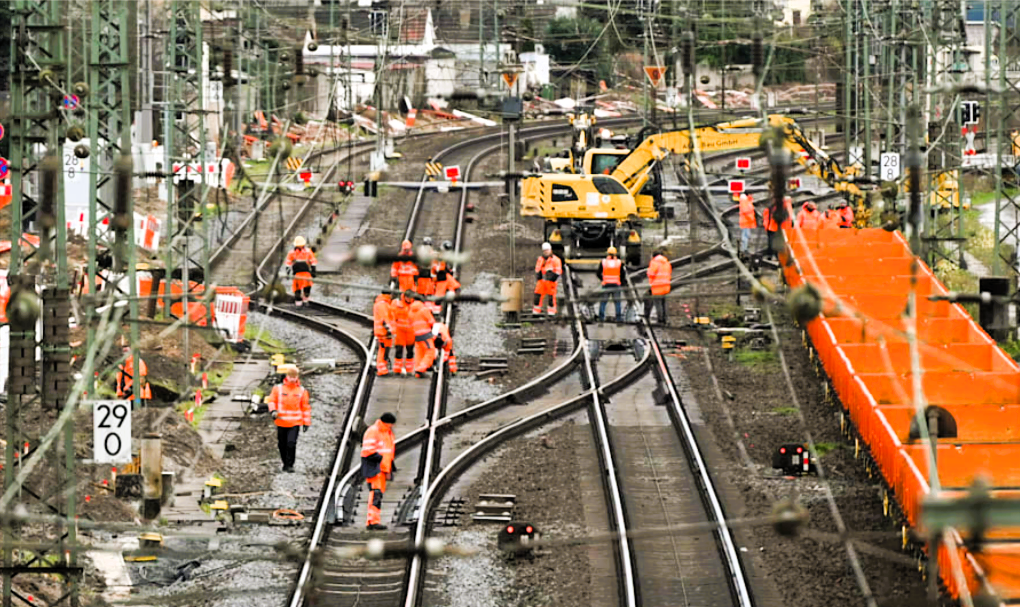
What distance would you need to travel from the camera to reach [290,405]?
63.7 feet

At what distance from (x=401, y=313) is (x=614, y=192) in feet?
39.5

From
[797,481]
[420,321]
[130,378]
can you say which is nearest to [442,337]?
[420,321]

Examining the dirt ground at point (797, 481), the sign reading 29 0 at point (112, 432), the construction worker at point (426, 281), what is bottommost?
the dirt ground at point (797, 481)

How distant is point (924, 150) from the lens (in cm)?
3284

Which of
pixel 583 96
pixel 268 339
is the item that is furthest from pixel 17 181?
pixel 583 96

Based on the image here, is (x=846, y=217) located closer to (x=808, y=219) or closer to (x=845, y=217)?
(x=845, y=217)

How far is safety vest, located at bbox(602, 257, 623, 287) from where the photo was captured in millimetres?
27281

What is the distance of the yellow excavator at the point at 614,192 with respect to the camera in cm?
3512

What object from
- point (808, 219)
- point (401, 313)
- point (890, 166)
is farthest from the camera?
point (890, 166)

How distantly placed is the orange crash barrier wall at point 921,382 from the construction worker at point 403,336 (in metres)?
5.47

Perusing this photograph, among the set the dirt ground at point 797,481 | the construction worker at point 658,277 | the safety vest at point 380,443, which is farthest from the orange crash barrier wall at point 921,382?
the safety vest at point 380,443

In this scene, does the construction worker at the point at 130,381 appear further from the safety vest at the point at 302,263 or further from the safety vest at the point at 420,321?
the safety vest at the point at 302,263

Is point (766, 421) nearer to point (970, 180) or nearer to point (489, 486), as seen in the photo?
point (489, 486)

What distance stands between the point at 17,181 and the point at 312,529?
16.6 ft
